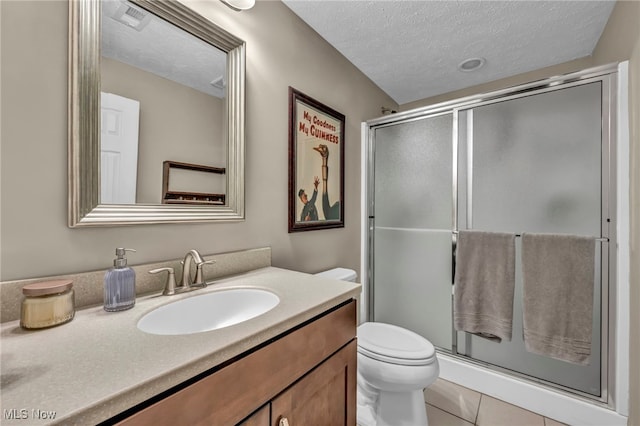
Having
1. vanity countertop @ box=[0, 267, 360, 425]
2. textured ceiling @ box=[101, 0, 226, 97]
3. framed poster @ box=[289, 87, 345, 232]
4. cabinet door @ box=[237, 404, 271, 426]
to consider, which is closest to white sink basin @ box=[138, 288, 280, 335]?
vanity countertop @ box=[0, 267, 360, 425]

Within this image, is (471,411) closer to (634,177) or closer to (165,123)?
(634,177)

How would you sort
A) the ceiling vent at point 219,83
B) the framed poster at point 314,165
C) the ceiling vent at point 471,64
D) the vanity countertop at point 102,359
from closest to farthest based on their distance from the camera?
the vanity countertop at point 102,359
the ceiling vent at point 219,83
the framed poster at point 314,165
the ceiling vent at point 471,64

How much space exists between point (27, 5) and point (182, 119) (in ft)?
1.52

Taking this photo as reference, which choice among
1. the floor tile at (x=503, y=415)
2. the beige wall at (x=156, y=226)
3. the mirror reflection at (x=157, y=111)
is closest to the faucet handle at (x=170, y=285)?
the beige wall at (x=156, y=226)

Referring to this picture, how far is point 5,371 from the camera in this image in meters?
0.48

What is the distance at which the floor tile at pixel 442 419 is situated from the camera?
1487 mm

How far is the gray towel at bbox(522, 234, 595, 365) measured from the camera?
4.54 feet

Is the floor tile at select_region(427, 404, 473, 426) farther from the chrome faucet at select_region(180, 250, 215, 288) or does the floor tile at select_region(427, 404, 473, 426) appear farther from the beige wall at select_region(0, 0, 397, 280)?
the chrome faucet at select_region(180, 250, 215, 288)

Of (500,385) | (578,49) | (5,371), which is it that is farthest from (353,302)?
(578,49)

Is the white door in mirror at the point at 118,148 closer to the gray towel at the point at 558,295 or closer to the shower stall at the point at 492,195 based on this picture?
the shower stall at the point at 492,195

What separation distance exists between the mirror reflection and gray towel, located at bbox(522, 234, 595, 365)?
1690 mm

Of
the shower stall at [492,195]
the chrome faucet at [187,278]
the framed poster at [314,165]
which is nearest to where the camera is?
the chrome faucet at [187,278]

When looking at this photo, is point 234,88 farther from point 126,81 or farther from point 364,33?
point 364,33

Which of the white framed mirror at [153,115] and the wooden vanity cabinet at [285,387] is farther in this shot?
the white framed mirror at [153,115]
